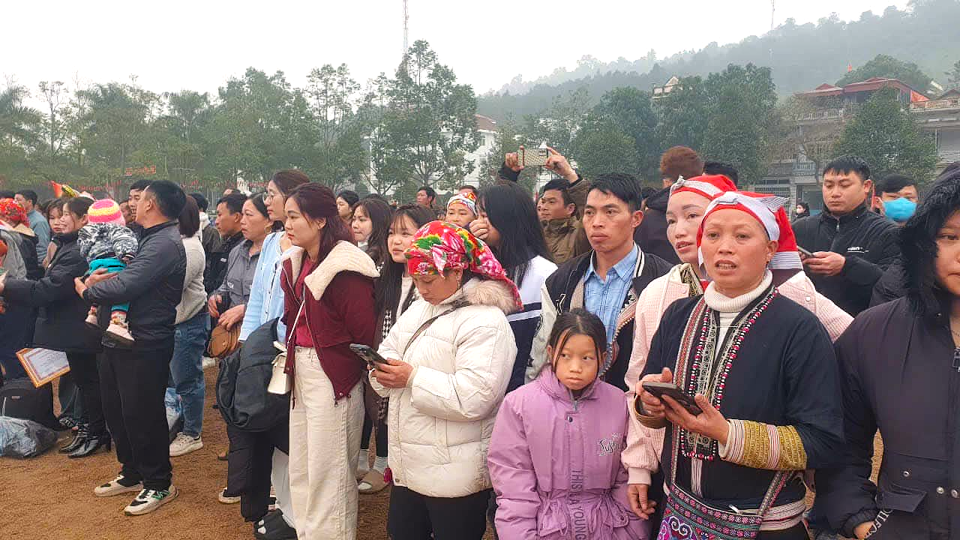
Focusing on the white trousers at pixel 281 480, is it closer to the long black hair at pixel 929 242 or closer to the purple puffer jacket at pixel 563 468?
the purple puffer jacket at pixel 563 468

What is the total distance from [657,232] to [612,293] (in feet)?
4.62

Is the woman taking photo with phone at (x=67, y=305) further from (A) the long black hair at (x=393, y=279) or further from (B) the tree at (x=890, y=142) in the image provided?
(B) the tree at (x=890, y=142)

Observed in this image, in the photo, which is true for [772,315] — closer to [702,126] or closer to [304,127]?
[304,127]

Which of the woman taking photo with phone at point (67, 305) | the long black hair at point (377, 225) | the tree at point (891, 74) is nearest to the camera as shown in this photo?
the long black hair at point (377, 225)

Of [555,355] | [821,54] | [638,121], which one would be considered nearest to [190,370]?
[555,355]

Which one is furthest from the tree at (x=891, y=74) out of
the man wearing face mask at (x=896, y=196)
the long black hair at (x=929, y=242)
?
the long black hair at (x=929, y=242)

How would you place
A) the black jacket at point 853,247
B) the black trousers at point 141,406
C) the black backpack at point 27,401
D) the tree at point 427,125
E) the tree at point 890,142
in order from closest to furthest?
the black jacket at point 853,247 → the black trousers at point 141,406 → the black backpack at point 27,401 → the tree at point 890,142 → the tree at point 427,125

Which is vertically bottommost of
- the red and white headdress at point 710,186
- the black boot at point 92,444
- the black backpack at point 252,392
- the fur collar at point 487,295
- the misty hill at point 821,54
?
the black boot at point 92,444

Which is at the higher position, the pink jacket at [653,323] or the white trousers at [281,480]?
the pink jacket at [653,323]

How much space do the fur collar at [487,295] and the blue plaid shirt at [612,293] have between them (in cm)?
35

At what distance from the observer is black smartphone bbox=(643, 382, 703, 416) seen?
5.37 feet

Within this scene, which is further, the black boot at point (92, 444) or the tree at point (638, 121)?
the tree at point (638, 121)

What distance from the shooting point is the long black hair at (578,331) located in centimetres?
235

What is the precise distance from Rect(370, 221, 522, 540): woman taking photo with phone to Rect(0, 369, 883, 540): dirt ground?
→ 1.42m
